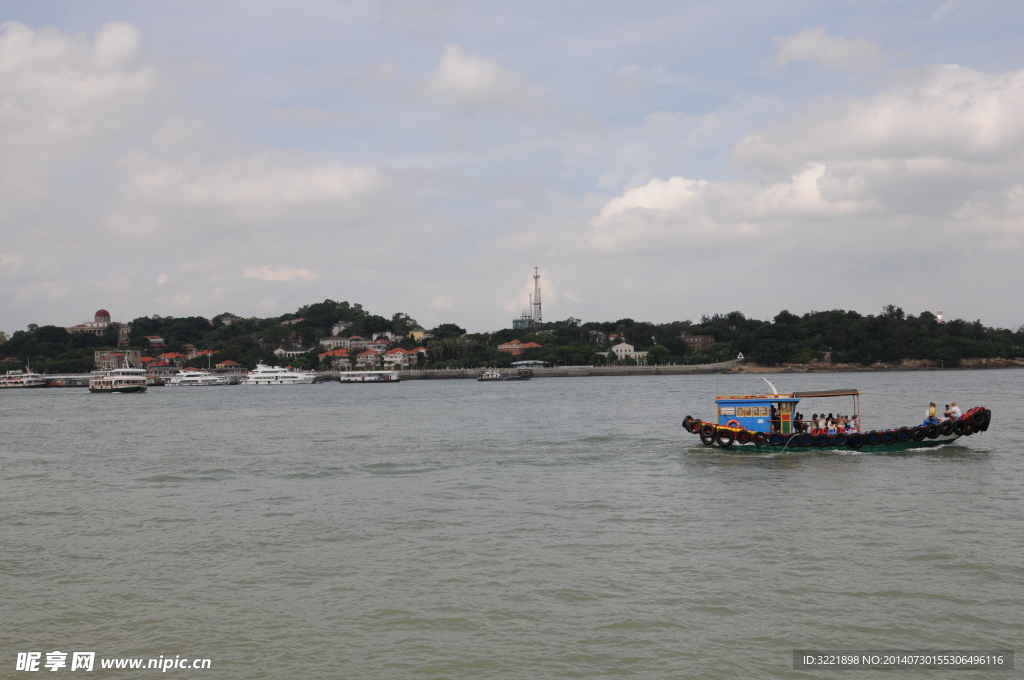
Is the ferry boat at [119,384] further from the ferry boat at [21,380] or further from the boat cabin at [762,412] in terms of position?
the boat cabin at [762,412]

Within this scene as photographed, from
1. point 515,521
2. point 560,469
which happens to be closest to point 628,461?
point 560,469

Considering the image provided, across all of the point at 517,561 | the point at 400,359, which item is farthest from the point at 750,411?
the point at 400,359

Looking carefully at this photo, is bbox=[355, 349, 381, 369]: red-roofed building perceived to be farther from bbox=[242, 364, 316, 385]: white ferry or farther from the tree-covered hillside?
bbox=[242, 364, 316, 385]: white ferry

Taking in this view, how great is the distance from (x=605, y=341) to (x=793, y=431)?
142m

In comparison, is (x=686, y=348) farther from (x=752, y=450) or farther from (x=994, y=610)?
(x=994, y=610)

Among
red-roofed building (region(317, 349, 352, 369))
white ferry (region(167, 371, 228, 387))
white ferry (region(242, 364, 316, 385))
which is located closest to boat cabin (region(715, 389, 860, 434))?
white ferry (region(242, 364, 316, 385))

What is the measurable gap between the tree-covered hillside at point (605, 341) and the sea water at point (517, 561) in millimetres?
115656

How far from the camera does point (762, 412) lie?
25.5m

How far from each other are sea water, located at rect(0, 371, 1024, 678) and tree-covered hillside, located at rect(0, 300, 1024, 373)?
115656 mm

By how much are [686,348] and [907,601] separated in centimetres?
14084

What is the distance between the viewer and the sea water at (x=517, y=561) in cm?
895

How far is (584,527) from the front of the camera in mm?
14516

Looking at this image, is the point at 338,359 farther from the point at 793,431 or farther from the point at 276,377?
the point at 793,431

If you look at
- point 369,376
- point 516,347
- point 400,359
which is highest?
point 516,347
